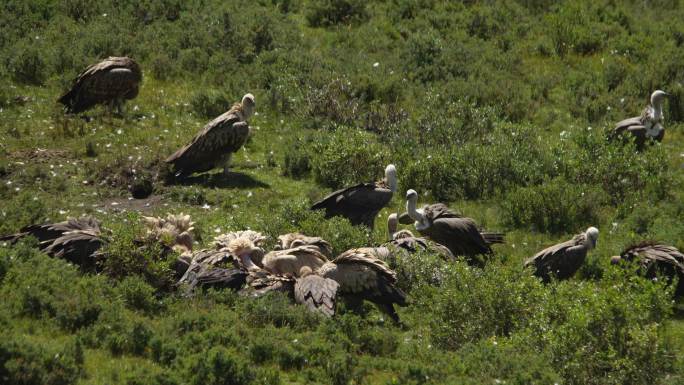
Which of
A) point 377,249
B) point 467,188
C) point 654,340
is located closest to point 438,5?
point 467,188

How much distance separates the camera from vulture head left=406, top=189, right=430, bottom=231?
643 inches

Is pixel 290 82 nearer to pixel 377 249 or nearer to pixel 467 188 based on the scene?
pixel 467 188

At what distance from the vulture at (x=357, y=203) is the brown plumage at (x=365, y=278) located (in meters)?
3.53

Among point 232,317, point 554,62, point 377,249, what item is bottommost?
point 554,62

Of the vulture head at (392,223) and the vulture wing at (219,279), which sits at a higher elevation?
the vulture wing at (219,279)

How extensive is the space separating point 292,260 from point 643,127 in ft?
33.5

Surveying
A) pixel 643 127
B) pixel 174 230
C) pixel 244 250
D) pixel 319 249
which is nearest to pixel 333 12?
pixel 643 127

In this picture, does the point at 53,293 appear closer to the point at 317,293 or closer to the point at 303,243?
the point at 317,293

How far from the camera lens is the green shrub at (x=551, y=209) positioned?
17172 millimetres

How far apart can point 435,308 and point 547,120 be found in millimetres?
10743

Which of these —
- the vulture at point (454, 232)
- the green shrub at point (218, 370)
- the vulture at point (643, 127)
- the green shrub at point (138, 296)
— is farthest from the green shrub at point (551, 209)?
the green shrub at point (218, 370)

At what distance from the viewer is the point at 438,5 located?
91.9 feet

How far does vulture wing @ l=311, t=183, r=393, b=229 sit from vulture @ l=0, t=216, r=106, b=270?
4079 millimetres

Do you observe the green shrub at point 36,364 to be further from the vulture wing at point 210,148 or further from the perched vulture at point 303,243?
the vulture wing at point 210,148
